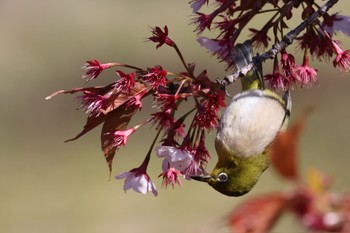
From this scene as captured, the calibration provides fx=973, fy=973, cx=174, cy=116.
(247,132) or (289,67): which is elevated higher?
(289,67)

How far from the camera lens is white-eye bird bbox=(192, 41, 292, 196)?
224 cm

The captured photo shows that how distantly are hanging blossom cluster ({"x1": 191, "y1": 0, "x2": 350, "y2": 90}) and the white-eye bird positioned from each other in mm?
155

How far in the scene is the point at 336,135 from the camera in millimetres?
9648

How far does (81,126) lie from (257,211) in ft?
27.4

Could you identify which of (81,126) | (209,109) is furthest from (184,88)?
(81,126)

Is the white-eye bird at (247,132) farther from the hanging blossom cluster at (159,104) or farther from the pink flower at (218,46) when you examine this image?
the hanging blossom cluster at (159,104)

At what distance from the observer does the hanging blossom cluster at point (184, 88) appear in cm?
185

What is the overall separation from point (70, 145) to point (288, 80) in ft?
25.5

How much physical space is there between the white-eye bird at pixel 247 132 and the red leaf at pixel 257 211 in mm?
1260

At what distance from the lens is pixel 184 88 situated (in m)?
1.90

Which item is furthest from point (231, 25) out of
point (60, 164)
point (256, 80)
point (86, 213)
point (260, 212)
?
point (60, 164)

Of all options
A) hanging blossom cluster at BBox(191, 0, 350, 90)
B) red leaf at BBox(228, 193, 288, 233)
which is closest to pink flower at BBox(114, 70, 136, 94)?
hanging blossom cluster at BBox(191, 0, 350, 90)

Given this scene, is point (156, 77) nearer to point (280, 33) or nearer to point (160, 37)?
point (160, 37)

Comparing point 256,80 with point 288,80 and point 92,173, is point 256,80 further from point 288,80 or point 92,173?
point 92,173
